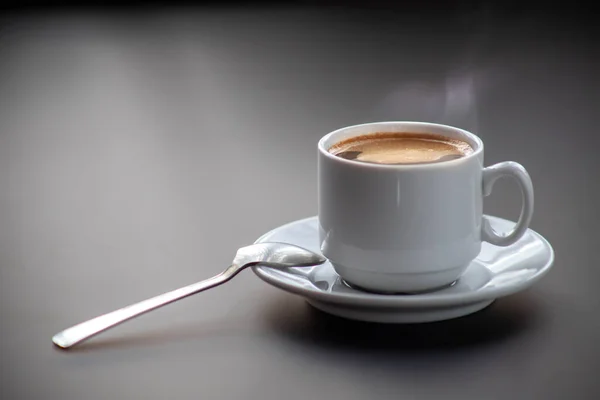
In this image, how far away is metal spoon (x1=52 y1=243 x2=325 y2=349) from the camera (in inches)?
35.4

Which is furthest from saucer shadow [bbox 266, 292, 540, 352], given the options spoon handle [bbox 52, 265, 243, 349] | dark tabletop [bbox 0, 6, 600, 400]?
spoon handle [bbox 52, 265, 243, 349]

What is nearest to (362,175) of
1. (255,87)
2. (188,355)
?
(188,355)

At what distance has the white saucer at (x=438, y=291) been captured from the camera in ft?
2.92

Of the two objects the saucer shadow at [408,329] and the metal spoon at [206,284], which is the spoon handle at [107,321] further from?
the saucer shadow at [408,329]

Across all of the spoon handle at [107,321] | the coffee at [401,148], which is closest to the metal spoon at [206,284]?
the spoon handle at [107,321]

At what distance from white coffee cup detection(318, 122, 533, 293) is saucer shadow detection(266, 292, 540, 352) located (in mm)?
40

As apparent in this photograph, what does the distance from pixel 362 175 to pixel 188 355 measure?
23 cm

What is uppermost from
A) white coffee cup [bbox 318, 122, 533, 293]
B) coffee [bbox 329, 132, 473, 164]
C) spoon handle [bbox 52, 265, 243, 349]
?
coffee [bbox 329, 132, 473, 164]

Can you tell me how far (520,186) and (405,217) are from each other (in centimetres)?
13

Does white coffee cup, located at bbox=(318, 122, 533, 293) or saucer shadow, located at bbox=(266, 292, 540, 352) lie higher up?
white coffee cup, located at bbox=(318, 122, 533, 293)

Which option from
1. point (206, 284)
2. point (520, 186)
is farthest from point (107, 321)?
point (520, 186)

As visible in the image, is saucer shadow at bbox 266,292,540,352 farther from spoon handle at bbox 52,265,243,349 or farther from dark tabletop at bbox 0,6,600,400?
spoon handle at bbox 52,265,243,349

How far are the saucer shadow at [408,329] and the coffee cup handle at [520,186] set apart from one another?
64 millimetres

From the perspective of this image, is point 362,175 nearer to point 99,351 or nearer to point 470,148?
point 470,148
